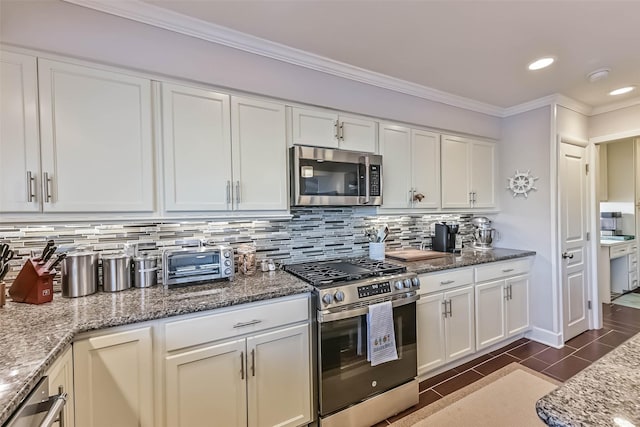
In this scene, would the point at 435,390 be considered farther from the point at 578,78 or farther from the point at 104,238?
the point at 578,78

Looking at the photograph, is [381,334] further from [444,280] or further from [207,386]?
[207,386]

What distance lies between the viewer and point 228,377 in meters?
1.61

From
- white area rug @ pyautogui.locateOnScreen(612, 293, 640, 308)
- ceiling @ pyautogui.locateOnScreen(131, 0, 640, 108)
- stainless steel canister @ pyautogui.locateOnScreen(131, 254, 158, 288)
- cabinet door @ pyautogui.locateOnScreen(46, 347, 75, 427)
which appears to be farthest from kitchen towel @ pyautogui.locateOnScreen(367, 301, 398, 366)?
white area rug @ pyautogui.locateOnScreen(612, 293, 640, 308)

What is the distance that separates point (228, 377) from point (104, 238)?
3.89ft

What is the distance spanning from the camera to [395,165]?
106 inches

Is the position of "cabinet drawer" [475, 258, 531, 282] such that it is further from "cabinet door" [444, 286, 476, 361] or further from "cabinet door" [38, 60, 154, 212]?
"cabinet door" [38, 60, 154, 212]

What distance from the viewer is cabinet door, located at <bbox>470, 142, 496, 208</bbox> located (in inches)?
129

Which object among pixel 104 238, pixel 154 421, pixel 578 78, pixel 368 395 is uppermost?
pixel 578 78

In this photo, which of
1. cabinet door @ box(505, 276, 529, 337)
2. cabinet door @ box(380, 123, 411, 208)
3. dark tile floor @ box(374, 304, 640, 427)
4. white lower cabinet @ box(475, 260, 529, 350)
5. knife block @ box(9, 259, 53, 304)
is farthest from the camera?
cabinet door @ box(505, 276, 529, 337)

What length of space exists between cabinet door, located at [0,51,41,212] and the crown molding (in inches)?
18.1

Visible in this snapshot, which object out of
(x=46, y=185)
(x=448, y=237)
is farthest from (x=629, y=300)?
Result: (x=46, y=185)

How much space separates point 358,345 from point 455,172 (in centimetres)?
212

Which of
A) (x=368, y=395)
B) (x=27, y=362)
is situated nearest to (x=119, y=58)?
(x=27, y=362)

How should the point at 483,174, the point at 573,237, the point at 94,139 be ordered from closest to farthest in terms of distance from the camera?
the point at 94,139, the point at 573,237, the point at 483,174
